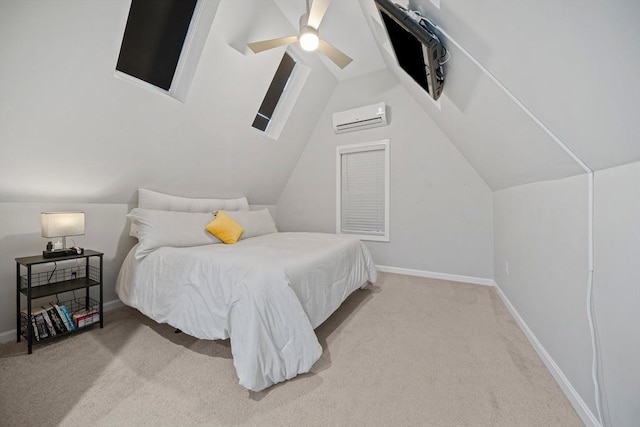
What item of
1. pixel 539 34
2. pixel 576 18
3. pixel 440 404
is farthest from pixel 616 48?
pixel 440 404

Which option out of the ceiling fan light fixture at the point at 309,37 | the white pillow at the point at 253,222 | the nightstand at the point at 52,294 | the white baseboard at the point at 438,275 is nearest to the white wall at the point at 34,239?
the nightstand at the point at 52,294

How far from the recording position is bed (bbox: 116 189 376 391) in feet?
4.56

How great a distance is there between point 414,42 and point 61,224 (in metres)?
2.83

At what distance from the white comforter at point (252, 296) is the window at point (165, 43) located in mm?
1550

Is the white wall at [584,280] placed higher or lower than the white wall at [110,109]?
lower

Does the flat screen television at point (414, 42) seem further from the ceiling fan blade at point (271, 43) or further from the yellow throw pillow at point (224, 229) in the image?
the yellow throw pillow at point (224, 229)

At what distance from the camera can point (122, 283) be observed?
228 cm

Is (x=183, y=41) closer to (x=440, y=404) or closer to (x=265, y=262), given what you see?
(x=265, y=262)

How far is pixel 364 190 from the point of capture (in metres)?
3.86

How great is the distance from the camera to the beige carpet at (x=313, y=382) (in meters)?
1.19

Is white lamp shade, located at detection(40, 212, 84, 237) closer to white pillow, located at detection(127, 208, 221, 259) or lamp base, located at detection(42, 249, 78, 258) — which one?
lamp base, located at detection(42, 249, 78, 258)

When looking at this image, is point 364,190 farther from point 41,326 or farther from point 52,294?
point 41,326

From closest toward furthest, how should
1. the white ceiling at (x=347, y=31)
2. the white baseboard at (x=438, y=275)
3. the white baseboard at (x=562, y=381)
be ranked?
the white baseboard at (x=562, y=381) → the white ceiling at (x=347, y=31) → the white baseboard at (x=438, y=275)

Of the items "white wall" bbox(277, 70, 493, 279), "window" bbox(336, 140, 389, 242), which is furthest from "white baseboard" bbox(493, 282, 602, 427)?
"window" bbox(336, 140, 389, 242)
